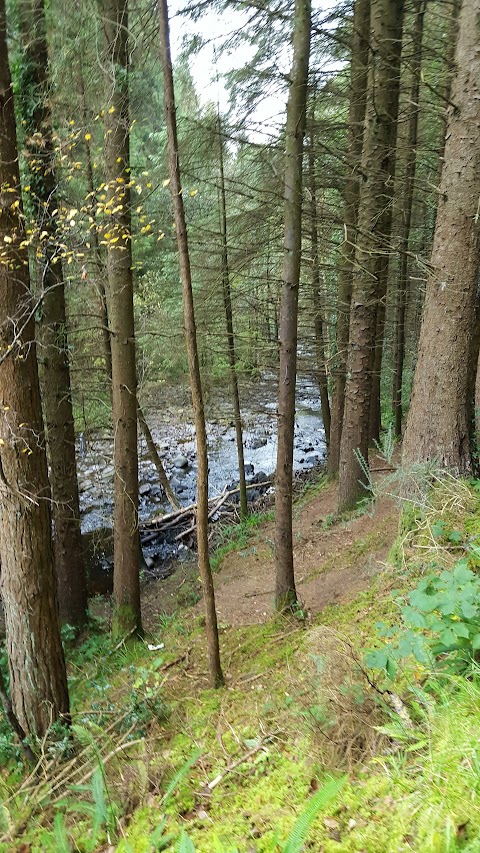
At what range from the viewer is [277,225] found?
27.2 ft

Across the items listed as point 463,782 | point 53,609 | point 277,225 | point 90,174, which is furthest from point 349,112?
point 463,782

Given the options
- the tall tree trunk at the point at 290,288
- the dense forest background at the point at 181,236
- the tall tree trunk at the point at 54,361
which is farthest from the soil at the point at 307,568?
the tall tree trunk at the point at 54,361

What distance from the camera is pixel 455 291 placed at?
15.3 ft

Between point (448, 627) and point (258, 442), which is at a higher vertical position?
point (448, 627)

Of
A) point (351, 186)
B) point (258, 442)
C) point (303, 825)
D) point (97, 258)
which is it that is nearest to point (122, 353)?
point (97, 258)

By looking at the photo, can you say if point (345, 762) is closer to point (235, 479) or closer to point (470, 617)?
point (470, 617)

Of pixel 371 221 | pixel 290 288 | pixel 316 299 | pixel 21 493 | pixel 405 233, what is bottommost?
pixel 21 493

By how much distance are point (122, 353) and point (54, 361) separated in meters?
1.63

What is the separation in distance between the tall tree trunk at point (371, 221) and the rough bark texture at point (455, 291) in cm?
141

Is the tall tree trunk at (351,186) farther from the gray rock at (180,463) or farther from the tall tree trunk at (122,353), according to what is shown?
the gray rock at (180,463)

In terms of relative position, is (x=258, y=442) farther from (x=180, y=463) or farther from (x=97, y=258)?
(x=97, y=258)

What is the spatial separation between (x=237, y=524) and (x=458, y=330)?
884 cm

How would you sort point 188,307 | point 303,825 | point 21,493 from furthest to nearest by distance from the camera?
point 188,307, point 21,493, point 303,825

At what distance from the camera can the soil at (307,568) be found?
6473 mm
